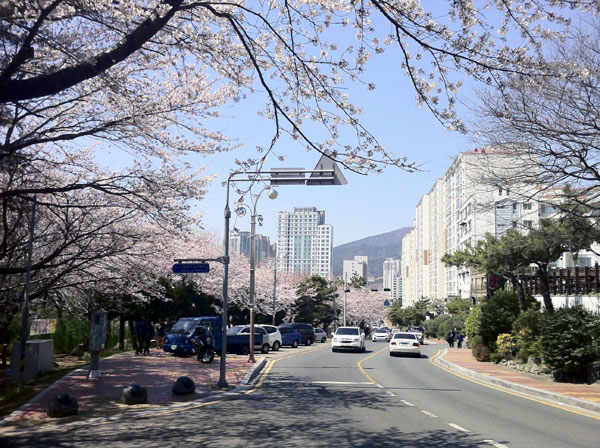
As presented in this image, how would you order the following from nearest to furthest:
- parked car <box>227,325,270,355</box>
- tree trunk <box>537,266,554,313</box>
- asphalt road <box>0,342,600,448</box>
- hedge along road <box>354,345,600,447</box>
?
asphalt road <box>0,342,600,448</box> < hedge along road <box>354,345,600,447</box> < tree trunk <box>537,266,554,313</box> < parked car <box>227,325,270,355</box>

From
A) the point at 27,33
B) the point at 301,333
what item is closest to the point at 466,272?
the point at 301,333

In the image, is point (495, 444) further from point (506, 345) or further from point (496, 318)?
point (496, 318)

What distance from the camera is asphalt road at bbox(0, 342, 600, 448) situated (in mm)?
9539

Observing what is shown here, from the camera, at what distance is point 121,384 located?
16641mm

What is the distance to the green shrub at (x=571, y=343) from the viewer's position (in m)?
18.7

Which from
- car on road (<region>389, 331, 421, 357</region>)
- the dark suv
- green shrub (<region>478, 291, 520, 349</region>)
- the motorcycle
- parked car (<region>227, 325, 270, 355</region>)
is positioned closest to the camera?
the motorcycle

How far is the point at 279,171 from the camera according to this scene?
48.2ft

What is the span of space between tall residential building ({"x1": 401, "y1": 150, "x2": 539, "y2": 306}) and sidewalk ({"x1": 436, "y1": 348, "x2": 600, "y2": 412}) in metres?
4.97

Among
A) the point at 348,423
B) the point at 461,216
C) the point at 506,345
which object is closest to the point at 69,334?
the point at 506,345

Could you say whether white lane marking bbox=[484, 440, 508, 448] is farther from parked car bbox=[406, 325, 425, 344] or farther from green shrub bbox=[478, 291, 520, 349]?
parked car bbox=[406, 325, 425, 344]

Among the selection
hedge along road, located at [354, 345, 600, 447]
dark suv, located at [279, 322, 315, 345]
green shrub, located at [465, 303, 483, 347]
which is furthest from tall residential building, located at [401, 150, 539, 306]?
dark suv, located at [279, 322, 315, 345]

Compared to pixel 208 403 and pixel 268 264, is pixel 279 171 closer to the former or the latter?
pixel 208 403

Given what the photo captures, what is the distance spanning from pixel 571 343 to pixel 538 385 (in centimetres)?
185

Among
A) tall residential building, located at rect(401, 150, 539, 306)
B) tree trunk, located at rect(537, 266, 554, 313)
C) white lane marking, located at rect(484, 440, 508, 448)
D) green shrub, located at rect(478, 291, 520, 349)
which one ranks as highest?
tall residential building, located at rect(401, 150, 539, 306)
